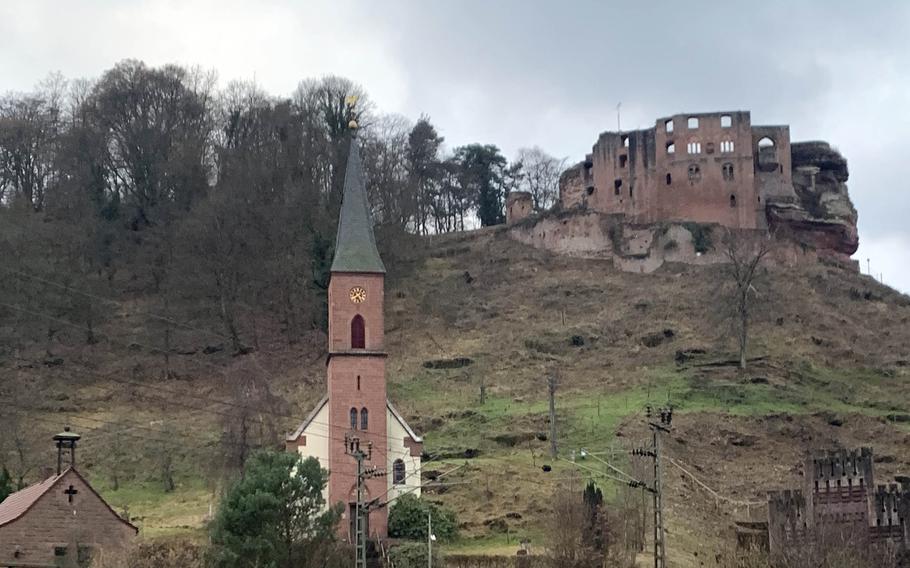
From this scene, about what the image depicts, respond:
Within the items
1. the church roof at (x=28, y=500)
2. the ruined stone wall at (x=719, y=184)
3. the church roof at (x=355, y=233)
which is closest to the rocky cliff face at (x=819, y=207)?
the ruined stone wall at (x=719, y=184)

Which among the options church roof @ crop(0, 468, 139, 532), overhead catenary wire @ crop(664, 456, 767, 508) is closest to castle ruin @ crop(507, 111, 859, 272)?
overhead catenary wire @ crop(664, 456, 767, 508)

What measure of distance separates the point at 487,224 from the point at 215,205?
112 ft

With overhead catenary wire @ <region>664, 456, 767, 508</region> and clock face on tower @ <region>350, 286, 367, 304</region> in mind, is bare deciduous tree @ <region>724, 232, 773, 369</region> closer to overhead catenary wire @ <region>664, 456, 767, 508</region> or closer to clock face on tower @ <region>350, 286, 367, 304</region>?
overhead catenary wire @ <region>664, 456, 767, 508</region>

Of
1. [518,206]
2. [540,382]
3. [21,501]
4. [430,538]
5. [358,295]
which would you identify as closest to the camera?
[430,538]

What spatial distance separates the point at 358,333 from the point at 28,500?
1603 cm

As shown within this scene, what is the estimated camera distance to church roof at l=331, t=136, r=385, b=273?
6644 centimetres

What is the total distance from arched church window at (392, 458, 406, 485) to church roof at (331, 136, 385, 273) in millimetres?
8102

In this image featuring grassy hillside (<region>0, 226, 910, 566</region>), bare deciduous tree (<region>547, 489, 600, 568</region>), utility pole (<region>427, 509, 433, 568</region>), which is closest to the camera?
bare deciduous tree (<region>547, 489, 600, 568</region>)

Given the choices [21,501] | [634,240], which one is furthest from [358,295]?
[634,240]

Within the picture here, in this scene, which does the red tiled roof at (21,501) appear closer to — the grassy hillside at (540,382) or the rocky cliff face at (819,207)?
the grassy hillside at (540,382)

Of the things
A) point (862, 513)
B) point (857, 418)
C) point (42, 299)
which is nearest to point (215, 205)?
point (42, 299)

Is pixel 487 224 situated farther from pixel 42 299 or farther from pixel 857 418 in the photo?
pixel 857 418

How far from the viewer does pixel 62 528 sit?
54.4 metres

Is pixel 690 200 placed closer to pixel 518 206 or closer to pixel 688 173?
pixel 688 173
